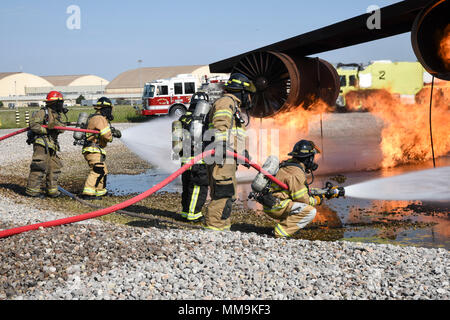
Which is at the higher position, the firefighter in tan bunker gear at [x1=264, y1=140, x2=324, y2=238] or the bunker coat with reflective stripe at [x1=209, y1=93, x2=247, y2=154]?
the bunker coat with reflective stripe at [x1=209, y1=93, x2=247, y2=154]

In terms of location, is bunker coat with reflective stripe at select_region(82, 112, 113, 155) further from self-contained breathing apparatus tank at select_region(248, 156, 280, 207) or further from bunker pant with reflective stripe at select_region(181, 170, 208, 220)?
self-contained breathing apparatus tank at select_region(248, 156, 280, 207)

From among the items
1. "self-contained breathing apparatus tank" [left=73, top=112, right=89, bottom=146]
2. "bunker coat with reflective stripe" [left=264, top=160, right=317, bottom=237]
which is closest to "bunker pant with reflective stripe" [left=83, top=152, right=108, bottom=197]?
"self-contained breathing apparatus tank" [left=73, top=112, right=89, bottom=146]

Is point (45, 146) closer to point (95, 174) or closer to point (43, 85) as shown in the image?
point (95, 174)

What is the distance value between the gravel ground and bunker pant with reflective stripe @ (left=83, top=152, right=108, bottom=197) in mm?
3228

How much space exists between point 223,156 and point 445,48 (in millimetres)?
3186

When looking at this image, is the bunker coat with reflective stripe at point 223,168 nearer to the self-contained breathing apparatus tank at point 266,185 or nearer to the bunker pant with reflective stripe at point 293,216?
the self-contained breathing apparatus tank at point 266,185

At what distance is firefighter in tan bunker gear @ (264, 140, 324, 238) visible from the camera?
5.71 m

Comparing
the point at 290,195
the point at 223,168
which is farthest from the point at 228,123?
the point at 290,195

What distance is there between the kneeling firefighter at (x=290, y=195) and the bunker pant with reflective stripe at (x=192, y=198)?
4.16 feet

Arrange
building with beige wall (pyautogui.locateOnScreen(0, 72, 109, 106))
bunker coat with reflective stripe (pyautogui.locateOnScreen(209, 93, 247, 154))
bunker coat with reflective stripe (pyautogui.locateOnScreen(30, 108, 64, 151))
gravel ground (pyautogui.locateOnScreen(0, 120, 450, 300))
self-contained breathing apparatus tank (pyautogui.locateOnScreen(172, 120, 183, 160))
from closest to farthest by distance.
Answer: gravel ground (pyautogui.locateOnScreen(0, 120, 450, 300)), bunker coat with reflective stripe (pyautogui.locateOnScreen(209, 93, 247, 154)), self-contained breathing apparatus tank (pyautogui.locateOnScreen(172, 120, 183, 160)), bunker coat with reflective stripe (pyautogui.locateOnScreen(30, 108, 64, 151)), building with beige wall (pyautogui.locateOnScreen(0, 72, 109, 106))

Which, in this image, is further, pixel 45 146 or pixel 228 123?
pixel 45 146

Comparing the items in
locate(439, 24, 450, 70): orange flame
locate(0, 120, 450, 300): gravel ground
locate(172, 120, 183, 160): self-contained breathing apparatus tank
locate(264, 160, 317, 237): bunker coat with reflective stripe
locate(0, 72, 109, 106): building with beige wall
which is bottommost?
locate(0, 120, 450, 300): gravel ground

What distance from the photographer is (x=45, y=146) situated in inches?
343
